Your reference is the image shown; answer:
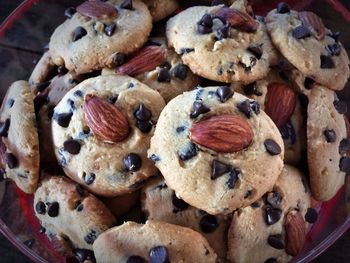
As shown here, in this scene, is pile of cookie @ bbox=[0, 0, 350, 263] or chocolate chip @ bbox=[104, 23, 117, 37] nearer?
pile of cookie @ bbox=[0, 0, 350, 263]

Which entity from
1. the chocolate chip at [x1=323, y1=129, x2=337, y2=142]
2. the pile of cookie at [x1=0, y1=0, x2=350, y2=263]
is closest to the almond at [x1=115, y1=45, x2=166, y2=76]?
the pile of cookie at [x1=0, y1=0, x2=350, y2=263]

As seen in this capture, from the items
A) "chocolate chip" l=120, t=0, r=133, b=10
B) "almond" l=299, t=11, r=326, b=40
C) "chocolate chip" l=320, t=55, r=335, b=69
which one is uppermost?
"almond" l=299, t=11, r=326, b=40

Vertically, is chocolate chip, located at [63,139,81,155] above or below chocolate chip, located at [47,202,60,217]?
above

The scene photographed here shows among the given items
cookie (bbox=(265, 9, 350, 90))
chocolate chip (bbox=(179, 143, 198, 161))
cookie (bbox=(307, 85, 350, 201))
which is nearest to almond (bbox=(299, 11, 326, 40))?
cookie (bbox=(265, 9, 350, 90))

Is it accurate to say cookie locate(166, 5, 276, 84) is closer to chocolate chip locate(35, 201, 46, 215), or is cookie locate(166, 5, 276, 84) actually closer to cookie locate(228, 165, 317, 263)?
cookie locate(228, 165, 317, 263)

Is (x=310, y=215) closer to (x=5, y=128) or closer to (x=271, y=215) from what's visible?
(x=271, y=215)

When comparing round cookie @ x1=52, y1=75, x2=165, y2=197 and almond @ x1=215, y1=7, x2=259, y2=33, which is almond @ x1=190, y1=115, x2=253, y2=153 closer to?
round cookie @ x1=52, y1=75, x2=165, y2=197

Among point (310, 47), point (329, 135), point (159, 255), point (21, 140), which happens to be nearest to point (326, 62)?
point (310, 47)

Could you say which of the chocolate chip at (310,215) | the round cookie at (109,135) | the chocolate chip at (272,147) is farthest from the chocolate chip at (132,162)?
the chocolate chip at (310,215)
